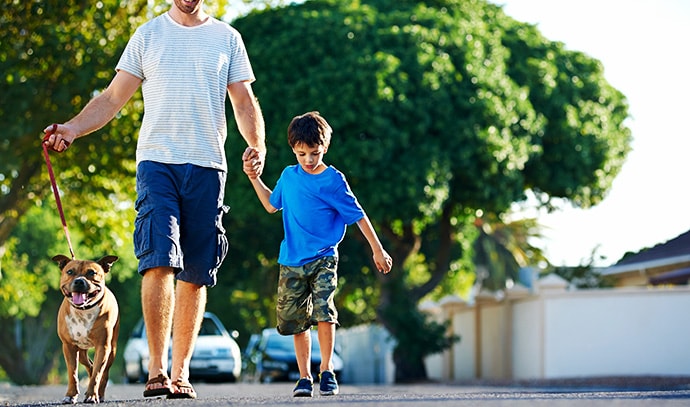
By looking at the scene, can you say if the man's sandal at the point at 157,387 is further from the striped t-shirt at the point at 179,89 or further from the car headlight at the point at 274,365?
the car headlight at the point at 274,365

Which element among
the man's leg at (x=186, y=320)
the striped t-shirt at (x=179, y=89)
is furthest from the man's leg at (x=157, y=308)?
the striped t-shirt at (x=179, y=89)

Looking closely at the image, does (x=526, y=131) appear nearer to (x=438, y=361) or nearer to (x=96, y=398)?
(x=438, y=361)

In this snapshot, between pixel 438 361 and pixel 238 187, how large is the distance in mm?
8466

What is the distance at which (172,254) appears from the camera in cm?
718

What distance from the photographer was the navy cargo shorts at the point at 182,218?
7.19 m

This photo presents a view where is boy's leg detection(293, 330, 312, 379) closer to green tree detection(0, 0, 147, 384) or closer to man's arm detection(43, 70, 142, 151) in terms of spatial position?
man's arm detection(43, 70, 142, 151)

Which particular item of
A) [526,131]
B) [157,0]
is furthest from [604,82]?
[157,0]

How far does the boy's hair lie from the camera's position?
806cm

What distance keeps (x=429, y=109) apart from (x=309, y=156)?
17451 mm

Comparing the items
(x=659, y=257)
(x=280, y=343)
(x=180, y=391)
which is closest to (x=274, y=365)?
(x=280, y=343)

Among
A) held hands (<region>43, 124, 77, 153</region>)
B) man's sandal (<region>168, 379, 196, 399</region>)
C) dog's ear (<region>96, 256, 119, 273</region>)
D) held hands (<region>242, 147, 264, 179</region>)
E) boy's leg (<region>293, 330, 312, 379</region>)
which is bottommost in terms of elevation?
man's sandal (<region>168, 379, 196, 399</region>)

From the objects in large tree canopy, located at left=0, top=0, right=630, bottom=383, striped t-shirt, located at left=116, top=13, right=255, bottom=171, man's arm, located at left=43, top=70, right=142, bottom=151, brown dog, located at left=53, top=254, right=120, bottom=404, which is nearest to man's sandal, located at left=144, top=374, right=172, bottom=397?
brown dog, located at left=53, top=254, right=120, bottom=404

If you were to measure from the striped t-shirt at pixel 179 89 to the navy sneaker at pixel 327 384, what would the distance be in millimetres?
1417

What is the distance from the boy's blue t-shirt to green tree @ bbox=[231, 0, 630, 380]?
1621 centimetres
